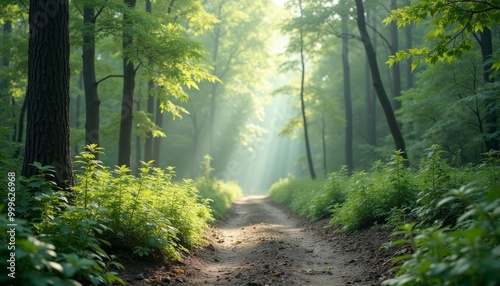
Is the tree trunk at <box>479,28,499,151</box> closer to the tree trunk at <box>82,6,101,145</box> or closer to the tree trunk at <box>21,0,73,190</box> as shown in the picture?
the tree trunk at <box>82,6,101,145</box>

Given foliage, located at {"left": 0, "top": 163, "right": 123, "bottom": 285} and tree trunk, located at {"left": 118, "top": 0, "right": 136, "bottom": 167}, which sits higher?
tree trunk, located at {"left": 118, "top": 0, "right": 136, "bottom": 167}

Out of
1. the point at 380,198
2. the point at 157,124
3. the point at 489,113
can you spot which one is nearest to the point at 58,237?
the point at 380,198

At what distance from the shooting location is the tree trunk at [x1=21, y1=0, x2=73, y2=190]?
561cm

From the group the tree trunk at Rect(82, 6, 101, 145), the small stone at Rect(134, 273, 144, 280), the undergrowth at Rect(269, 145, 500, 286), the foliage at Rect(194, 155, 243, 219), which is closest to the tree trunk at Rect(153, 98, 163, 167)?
the foliage at Rect(194, 155, 243, 219)

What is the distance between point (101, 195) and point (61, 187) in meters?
0.80

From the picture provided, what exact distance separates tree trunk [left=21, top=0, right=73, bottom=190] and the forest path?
283 centimetres

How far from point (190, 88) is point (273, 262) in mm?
14057

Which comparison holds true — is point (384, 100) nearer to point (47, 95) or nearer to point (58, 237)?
point (47, 95)

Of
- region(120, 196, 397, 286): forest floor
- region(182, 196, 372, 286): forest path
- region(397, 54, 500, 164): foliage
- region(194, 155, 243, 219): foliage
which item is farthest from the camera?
region(397, 54, 500, 164): foliage

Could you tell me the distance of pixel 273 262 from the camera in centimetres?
628

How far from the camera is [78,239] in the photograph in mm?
4250

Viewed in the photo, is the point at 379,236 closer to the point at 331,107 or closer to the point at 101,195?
the point at 101,195

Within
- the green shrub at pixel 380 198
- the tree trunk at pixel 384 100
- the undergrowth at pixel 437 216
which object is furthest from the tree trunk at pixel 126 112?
the tree trunk at pixel 384 100

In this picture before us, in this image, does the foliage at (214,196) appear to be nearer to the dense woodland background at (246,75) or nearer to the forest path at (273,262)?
the forest path at (273,262)
